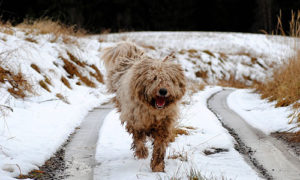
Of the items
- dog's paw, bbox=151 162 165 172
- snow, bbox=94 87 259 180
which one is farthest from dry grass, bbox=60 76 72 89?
dog's paw, bbox=151 162 165 172

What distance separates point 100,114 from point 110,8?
30.5 m

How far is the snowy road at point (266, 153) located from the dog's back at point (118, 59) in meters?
2.25

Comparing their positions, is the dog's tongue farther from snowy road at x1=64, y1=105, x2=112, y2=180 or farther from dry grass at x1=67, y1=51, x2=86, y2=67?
dry grass at x1=67, y1=51, x2=86, y2=67

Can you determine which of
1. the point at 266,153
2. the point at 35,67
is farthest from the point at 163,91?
the point at 35,67

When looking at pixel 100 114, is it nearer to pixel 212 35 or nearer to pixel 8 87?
pixel 8 87

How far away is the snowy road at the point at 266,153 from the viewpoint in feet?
10.9

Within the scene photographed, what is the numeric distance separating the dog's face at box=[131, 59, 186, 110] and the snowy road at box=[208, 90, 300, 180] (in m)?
1.37

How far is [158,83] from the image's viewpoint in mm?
3535

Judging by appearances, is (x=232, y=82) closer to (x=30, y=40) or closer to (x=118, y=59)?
(x=30, y=40)

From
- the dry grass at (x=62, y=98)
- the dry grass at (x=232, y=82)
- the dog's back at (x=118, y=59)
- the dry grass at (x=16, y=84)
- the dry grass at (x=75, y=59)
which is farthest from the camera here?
the dry grass at (x=232, y=82)

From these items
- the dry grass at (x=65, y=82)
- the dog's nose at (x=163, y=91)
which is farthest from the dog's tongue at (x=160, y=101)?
the dry grass at (x=65, y=82)

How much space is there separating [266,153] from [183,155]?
1205mm

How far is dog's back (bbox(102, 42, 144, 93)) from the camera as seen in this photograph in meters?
4.93

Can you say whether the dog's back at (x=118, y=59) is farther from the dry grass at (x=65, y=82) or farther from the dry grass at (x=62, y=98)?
the dry grass at (x=65, y=82)
